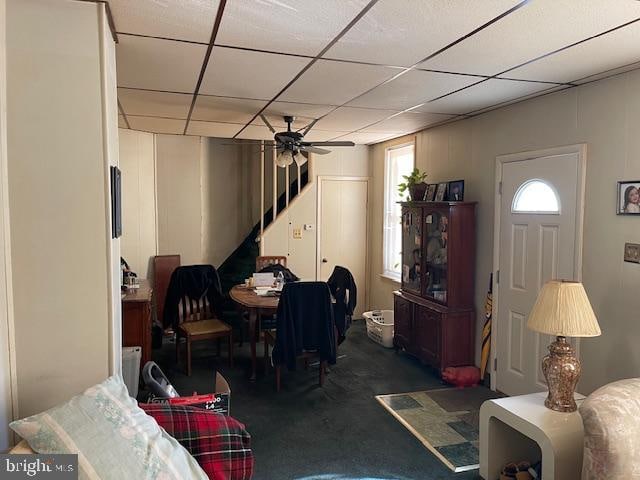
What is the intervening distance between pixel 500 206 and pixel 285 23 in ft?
8.50

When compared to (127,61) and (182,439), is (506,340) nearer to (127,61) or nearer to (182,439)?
(182,439)

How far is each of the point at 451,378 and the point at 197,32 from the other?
→ 3419mm

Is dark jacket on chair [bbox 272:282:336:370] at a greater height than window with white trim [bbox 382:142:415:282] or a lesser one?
lesser

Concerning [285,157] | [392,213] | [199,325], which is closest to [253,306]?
[199,325]

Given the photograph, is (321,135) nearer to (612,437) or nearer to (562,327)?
(562,327)

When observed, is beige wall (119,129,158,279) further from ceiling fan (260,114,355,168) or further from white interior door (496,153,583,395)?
white interior door (496,153,583,395)

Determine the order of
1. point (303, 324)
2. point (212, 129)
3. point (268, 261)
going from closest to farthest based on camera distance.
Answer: point (303, 324) < point (212, 129) < point (268, 261)

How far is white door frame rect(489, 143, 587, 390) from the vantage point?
3.11 metres

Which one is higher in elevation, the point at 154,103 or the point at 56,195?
the point at 154,103

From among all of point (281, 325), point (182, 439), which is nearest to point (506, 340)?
point (281, 325)

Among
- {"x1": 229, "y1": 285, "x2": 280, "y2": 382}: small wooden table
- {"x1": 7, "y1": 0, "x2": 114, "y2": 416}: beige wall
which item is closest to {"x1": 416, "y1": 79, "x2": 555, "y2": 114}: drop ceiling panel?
{"x1": 229, "y1": 285, "x2": 280, "y2": 382}: small wooden table

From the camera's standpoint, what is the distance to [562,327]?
233 cm

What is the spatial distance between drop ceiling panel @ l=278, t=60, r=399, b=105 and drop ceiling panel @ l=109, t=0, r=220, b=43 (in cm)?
75

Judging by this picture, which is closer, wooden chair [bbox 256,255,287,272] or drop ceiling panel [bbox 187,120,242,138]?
drop ceiling panel [bbox 187,120,242,138]
